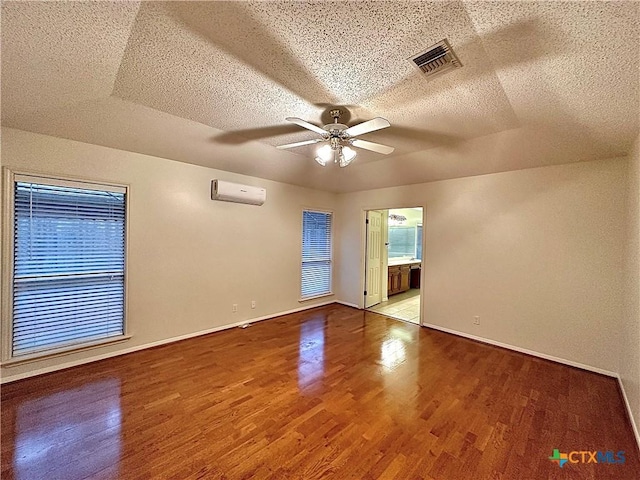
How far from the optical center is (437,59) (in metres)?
1.65

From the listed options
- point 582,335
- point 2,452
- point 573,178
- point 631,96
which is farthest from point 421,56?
point 2,452

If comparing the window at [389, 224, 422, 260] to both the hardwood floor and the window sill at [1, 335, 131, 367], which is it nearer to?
the hardwood floor

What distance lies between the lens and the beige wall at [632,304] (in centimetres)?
199

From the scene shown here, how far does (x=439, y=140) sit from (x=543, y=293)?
2.26 m

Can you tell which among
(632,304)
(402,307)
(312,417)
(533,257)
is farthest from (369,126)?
(402,307)

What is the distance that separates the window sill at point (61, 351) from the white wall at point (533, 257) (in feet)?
14.0

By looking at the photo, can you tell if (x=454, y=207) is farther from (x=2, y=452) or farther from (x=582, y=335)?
(x=2, y=452)

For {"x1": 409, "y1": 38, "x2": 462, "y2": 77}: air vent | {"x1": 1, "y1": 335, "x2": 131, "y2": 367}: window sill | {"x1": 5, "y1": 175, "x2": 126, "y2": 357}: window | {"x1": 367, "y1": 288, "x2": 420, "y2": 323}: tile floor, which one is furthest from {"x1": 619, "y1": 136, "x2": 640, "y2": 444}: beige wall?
{"x1": 5, "y1": 175, "x2": 126, "y2": 357}: window

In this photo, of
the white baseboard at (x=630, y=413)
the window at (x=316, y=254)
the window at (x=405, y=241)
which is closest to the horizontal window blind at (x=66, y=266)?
the window at (x=316, y=254)

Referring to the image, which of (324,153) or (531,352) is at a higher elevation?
(324,153)

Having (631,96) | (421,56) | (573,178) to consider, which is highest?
(421,56)

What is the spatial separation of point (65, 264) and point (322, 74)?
3162mm

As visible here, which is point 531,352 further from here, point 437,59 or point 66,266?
point 66,266

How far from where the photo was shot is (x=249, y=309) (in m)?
Answer: 4.28
